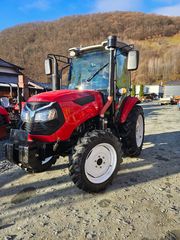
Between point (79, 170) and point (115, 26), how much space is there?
99.0 m

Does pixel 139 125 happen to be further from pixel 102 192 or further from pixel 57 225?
pixel 57 225

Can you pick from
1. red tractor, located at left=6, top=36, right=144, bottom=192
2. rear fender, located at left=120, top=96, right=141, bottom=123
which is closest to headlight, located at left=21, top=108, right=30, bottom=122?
red tractor, located at left=6, top=36, right=144, bottom=192

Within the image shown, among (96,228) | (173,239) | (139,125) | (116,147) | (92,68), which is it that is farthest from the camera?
(139,125)

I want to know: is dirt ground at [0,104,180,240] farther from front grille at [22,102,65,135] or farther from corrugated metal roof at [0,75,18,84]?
corrugated metal roof at [0,75,18,84]

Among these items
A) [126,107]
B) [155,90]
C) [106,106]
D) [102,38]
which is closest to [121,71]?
[126,107]

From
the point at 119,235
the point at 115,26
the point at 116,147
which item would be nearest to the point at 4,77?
the point at 116,147

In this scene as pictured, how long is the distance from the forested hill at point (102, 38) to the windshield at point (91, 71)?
54.0 metres

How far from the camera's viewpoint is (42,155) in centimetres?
304

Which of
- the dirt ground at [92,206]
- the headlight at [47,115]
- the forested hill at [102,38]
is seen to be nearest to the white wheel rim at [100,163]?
the dirt ground at [92,206]

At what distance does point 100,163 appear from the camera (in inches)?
128

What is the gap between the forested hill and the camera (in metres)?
66.2

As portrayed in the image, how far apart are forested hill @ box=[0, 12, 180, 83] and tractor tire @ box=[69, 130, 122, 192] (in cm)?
5529

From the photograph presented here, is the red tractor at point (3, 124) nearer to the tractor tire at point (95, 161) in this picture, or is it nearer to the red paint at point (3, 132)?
the red paint at point (3, 132)

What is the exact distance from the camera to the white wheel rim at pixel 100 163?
312cm
